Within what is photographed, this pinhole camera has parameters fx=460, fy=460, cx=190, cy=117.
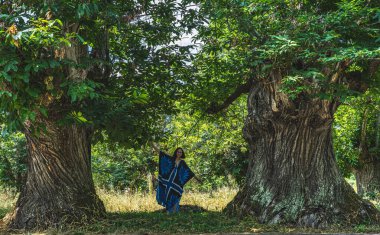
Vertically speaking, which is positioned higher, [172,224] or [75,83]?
[75,83]

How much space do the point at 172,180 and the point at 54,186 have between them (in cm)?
333

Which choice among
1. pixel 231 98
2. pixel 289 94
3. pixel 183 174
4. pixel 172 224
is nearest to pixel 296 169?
pixel 289 94

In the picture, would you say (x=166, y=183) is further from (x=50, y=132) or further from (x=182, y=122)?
(x=182, y=122)

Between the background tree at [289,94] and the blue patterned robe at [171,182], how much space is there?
1728 millimetres

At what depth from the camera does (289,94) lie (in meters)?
8.54

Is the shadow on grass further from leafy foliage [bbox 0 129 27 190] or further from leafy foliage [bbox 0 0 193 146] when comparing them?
leafy foliage [bbox 0 129 27 190]

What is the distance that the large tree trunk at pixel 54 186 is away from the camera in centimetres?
905

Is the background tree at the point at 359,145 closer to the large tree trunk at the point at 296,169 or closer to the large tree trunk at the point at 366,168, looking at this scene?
the large tree trunk at the point at 366,168

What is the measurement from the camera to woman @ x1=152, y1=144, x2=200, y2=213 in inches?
456

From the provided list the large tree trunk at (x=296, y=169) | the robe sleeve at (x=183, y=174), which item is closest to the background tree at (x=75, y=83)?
the robe sleeve at (x=183, y=174)

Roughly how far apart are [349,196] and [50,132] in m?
6.21

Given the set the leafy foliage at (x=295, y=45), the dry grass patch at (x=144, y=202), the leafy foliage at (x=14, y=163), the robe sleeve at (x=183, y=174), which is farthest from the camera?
the leafy foliage at (x=14, y=163)

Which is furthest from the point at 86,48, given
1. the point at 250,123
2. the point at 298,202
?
the point at 298,202

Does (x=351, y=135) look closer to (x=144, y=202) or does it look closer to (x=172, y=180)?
(x=144, y=202)
